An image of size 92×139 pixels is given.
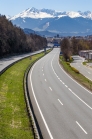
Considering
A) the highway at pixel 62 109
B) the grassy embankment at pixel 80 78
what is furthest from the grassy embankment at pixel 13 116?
the grassy embankment at pixel 80 78

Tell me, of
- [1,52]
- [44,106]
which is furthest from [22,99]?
[1,52]

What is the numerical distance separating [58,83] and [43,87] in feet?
15.4

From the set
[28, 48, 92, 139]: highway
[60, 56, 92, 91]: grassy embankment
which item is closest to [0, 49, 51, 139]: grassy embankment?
[28, 48, 92, 139]: highway

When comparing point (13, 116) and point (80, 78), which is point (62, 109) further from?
point (80, 78)

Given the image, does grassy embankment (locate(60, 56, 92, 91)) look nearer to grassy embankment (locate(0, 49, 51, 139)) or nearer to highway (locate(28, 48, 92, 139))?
highway (locate(28, 48, 92, 139))

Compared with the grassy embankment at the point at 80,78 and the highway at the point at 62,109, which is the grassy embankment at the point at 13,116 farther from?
the grassy embankment at the point at 80,78

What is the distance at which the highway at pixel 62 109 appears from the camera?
21606 mm

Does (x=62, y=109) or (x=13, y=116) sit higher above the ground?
(x=13, y=116)

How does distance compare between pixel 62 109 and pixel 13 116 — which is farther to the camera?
pixel 62 109

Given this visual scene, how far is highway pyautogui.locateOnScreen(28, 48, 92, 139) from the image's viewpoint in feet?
70.9

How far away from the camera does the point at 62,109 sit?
28.7 metres

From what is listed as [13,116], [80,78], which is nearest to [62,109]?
[13,116]

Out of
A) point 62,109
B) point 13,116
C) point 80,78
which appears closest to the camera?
point 13,116

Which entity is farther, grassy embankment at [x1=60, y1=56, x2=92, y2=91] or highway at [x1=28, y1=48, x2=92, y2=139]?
grassy embankment at [x1=60, y1=56, x2=92, y2=91]
